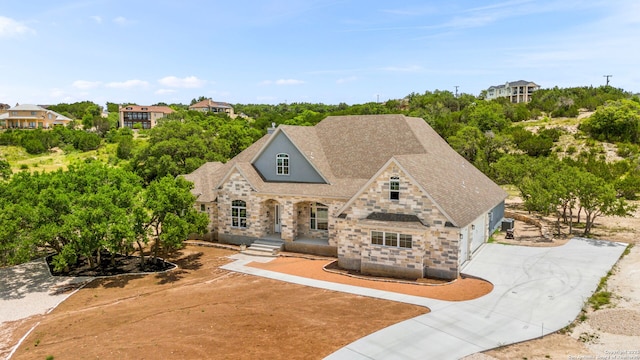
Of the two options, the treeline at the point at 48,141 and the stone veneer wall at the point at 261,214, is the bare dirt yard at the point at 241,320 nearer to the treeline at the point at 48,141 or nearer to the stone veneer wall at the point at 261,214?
the stone veneer wall at the point at 261,214

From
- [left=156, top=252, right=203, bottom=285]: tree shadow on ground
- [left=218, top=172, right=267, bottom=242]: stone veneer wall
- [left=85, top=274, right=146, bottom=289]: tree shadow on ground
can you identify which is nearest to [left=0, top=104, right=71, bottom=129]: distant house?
[left=218, top=172, right=267, bottom=242]: stone veneer wall

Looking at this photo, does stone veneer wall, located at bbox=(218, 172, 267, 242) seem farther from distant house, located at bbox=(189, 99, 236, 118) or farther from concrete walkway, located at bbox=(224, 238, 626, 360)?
distant house, located at bbox=(189, 99, 236, 118)

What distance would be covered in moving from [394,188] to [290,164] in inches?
382

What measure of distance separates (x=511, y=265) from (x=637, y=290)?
18.7ft

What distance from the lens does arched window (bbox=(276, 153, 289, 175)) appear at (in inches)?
1194

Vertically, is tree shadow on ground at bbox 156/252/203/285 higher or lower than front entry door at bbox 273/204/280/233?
lower

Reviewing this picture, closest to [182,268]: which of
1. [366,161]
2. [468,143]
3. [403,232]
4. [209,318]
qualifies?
[209,318]

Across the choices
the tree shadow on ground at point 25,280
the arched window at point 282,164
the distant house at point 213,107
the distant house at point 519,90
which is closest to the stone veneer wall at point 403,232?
the arched window at point 282,164

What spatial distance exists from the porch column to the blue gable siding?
2.37 meters

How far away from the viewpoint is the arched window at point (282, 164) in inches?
1194

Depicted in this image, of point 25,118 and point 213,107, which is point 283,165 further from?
point 213,107

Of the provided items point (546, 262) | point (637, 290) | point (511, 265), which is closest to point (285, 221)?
point (511, 265)

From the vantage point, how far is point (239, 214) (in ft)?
98.8

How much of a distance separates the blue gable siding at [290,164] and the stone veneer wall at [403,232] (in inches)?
247
